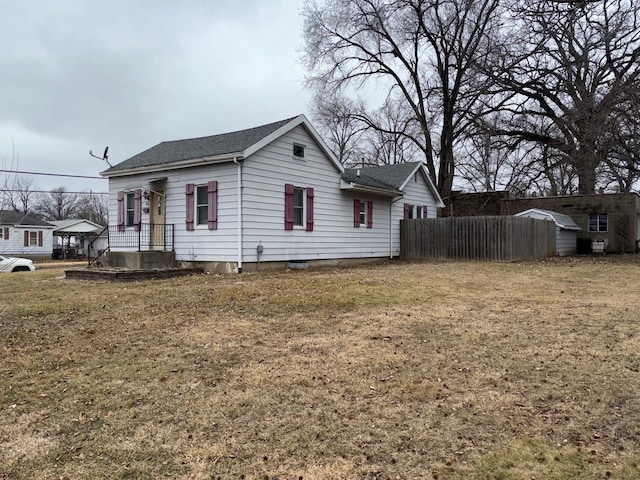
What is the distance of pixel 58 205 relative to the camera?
227 feet

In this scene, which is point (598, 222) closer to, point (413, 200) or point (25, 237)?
point (413, 200)

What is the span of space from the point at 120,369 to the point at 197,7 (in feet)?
39.3

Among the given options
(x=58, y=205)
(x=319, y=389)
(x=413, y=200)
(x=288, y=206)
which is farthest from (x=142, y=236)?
(x=58, y=205)

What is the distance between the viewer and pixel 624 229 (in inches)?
952

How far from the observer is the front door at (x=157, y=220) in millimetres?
15062

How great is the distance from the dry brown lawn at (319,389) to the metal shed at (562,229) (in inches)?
622

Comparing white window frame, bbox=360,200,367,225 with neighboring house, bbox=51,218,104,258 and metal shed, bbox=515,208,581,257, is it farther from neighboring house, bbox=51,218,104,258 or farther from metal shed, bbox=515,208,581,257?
neighboring house, bbox=51,218,104,258

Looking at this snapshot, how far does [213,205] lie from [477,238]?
1029 cm

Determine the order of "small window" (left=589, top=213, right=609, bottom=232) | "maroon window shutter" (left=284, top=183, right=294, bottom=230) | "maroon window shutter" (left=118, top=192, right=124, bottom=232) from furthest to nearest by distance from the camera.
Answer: "small window" (left=589, top=213, right=609, bottom=232) < "maroon window shutter" (left=118, top=192, right=124, bottom=232) < "maroon window shutter" (left=284, top=183, right=294, bottom=230)

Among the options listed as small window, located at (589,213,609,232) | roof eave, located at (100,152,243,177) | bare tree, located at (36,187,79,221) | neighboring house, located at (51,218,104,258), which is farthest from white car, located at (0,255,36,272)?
bare tree, located at (36,187,79,221)

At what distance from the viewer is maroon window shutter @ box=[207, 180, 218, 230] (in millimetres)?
13680

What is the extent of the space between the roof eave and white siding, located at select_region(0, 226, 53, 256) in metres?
25.2

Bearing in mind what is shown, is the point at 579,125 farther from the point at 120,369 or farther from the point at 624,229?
the point at 120,369

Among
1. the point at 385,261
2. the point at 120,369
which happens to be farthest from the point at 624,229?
the point at 120,369
